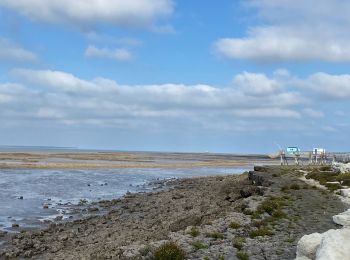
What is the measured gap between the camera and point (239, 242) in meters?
18.1

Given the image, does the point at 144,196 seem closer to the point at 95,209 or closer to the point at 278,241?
the point at 95,209

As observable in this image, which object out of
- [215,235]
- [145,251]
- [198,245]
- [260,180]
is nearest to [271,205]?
[215,235]

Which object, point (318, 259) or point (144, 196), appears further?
point (144, 196)

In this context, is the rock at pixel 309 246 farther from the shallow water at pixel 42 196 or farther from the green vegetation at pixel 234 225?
the shallow water at pixel 42 196

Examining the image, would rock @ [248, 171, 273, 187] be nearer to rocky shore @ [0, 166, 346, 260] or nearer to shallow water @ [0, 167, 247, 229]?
rocky shore @ [0, 166, 346, 260]

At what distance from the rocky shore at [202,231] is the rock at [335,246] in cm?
398

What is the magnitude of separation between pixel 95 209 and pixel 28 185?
2294cm

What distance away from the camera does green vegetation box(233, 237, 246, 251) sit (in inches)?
690

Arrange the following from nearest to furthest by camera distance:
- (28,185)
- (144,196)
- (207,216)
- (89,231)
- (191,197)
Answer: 1. (207,216)
2. (89,231)
3. (191,197)
4. (144,196)
5. (28,185)

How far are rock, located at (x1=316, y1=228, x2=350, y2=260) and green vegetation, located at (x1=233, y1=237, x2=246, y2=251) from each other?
17.5 feet

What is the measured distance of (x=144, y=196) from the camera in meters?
47.9

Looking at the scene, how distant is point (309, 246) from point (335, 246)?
186cm

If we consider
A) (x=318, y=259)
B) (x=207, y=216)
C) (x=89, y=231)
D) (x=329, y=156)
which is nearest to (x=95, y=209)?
(x=89, y=231)

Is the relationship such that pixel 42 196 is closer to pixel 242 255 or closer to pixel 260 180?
pixel 260 180
